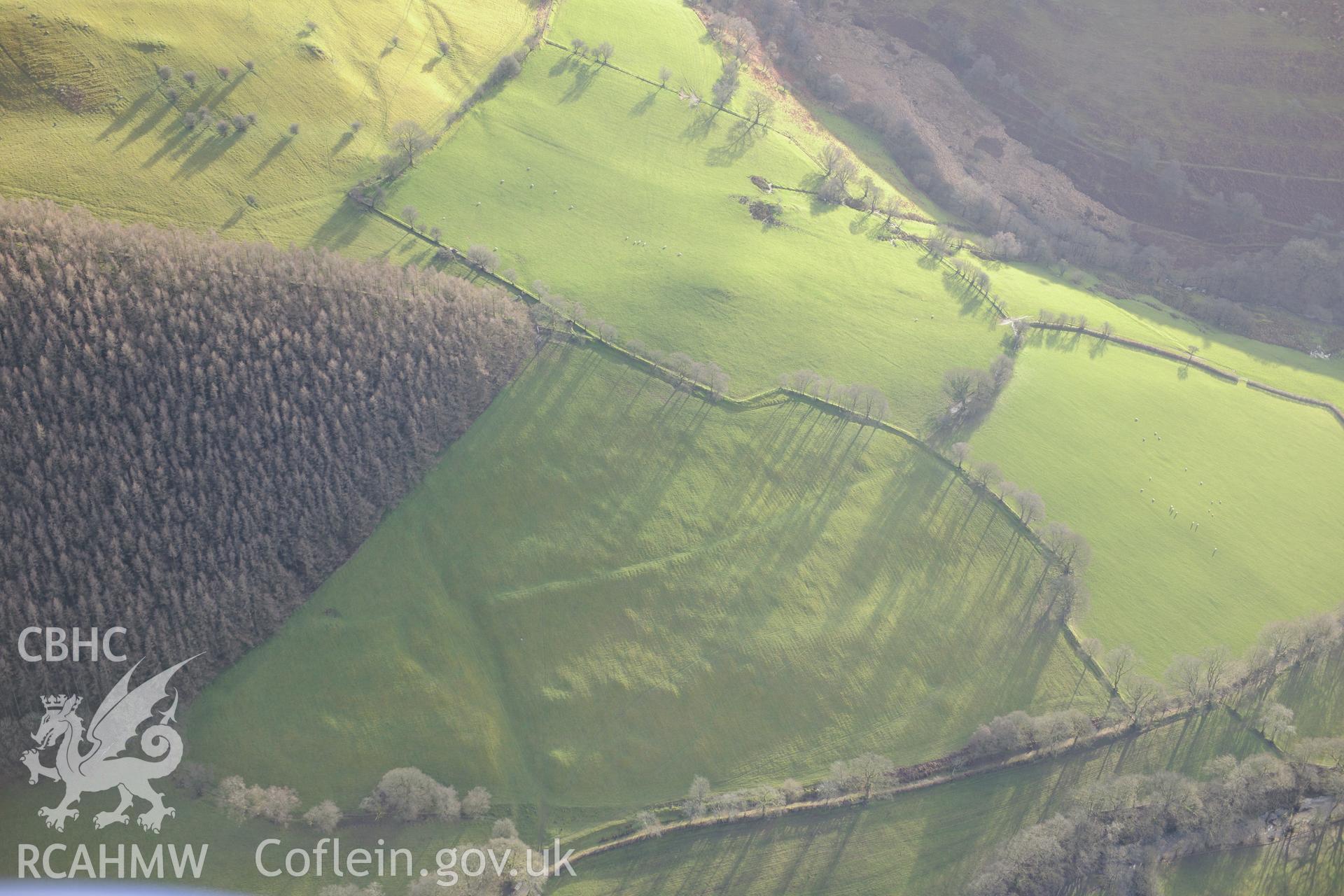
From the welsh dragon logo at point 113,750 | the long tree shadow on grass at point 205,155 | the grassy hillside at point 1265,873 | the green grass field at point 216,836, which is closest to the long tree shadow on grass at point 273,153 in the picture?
the long tree shadow on grass at point 205,155

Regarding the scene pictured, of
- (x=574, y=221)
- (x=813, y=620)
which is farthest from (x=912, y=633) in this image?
(x=574, y=221)

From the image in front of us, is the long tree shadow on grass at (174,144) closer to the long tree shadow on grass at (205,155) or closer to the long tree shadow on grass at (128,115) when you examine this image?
the long tree shadow on grass at (205,155)

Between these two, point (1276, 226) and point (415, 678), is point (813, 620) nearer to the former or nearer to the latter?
point (415, 678)

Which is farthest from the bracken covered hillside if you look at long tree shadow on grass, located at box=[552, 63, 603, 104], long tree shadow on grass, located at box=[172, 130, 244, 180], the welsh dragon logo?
long tree shadow on grass, located at box=[552, 63, 603, 104]

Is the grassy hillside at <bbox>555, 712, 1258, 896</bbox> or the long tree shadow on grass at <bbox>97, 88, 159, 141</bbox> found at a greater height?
the long tree shadow on grass at <bbox>97, 88, 159, 141</bbox>

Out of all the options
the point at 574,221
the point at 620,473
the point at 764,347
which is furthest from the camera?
the point at 574,221

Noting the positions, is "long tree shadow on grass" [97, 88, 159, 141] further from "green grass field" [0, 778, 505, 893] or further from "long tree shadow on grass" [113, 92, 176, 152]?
"green grass field" [0, 778, 505, 893]
